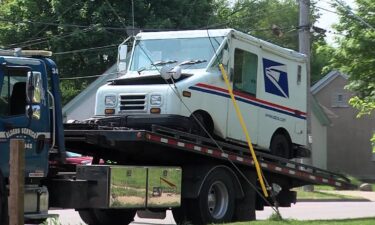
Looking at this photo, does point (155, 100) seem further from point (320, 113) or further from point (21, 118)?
point (320, 113)

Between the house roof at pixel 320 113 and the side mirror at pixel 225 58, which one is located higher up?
the house roof at pixel 320 113

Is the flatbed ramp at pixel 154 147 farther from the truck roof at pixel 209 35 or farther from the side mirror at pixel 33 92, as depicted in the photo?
the truck roof at pixel 209 35

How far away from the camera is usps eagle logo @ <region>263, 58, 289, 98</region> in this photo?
46.5ft

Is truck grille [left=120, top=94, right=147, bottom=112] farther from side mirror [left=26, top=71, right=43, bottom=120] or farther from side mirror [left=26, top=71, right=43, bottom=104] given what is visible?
side mirror [left=26, top=71, right=43, bottom=104]

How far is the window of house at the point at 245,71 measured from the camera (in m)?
13.4

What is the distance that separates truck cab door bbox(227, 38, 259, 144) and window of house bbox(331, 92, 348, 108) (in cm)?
3410

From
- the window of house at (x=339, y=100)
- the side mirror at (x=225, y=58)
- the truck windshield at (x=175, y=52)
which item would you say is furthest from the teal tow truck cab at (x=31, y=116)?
the window of house at (x=339, y=100)

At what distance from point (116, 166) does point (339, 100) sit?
38040 millimetres

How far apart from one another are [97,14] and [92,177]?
24676 mm

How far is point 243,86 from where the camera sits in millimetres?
13531

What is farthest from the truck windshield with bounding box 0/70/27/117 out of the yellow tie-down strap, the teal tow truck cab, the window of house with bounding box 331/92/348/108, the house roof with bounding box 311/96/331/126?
the window of house with bounding box 331/92/348/108

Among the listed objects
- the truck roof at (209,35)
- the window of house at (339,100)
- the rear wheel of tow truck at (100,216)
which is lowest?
the rear wheel of tow truck at (100,216)

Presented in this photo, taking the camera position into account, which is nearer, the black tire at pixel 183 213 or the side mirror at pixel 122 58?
the black tire at pixel 183 213

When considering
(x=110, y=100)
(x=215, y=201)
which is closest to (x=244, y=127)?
(x=215, y=201)
